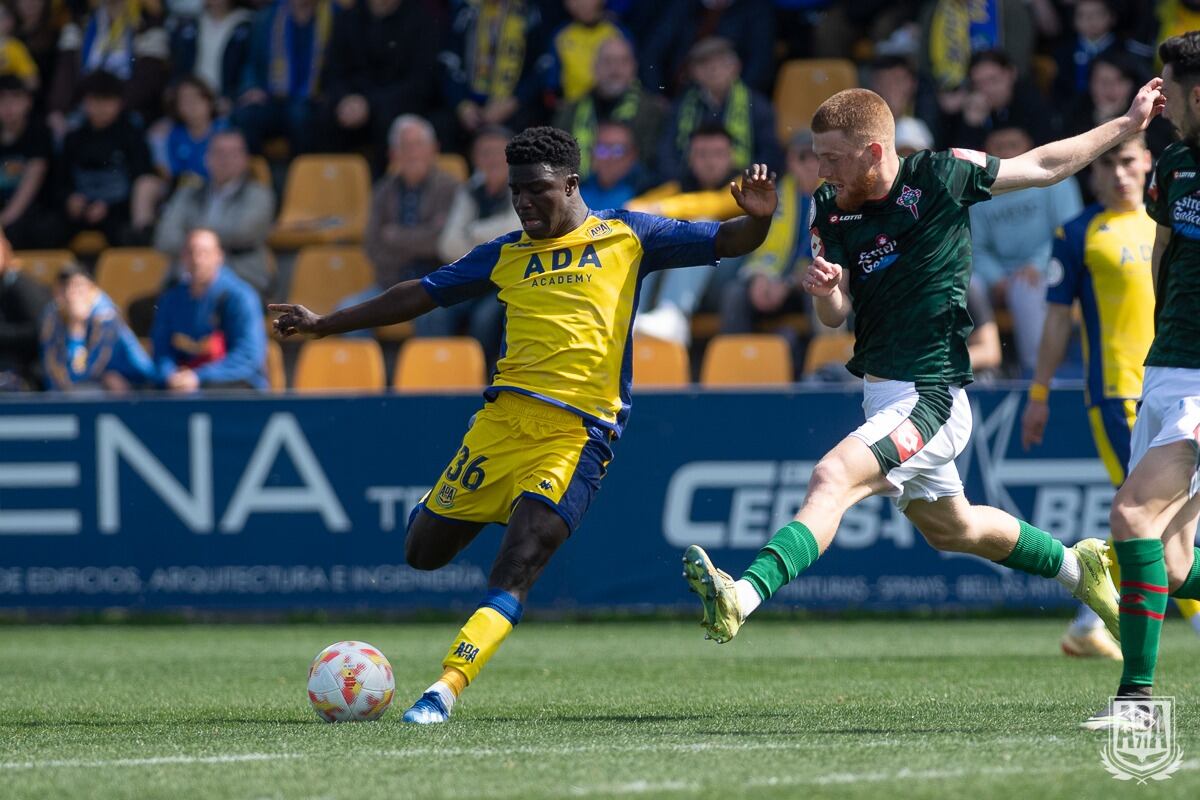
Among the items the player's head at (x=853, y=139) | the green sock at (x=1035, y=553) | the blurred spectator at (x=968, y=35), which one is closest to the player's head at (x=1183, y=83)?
the player's head at (x=853, y=139)

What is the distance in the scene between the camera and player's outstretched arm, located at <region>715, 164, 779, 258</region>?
646 centimetres

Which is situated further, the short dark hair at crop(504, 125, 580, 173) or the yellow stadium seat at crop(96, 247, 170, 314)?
the yellow stadium seat at crop(96, 247, 170, 314)

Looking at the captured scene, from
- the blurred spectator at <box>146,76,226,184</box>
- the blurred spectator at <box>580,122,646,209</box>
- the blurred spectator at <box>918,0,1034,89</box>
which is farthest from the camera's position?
the blurred spectator at <box>146,76,226,184</box>

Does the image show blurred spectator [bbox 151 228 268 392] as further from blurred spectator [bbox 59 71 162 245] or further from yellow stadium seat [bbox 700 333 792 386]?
blurred spectator [bbox 59 71 162 245]

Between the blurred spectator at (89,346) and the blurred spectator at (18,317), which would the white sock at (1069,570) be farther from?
the blurred spectator at (18,317)

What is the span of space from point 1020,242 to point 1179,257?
7.30 metres

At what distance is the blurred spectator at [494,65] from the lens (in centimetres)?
1584

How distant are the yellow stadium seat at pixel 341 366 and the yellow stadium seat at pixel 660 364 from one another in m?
2.10

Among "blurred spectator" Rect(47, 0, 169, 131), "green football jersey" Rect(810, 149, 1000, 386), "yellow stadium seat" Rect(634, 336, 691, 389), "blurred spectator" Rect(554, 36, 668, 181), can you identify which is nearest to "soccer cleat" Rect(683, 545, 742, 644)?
"green football jersey" Rect(810, 149, 1000, 386)

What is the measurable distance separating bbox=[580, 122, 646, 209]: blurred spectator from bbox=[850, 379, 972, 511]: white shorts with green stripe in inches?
310

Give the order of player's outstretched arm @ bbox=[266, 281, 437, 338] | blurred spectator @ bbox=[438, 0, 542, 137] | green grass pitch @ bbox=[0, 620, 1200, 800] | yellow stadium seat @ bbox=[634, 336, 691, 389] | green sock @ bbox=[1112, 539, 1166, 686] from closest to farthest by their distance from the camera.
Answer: green grass pitch @ bbox=[0, 620, 1200, 800], green sock @ bbox=[1112, 539, 1166, 686], player's outstretched arm @ bbox=[266, 281, 437, 338], yellow stadium seat @ bbox=[634, 336, 691, 389], blurred spectator @ bbox=[438, 0, 542, 137]

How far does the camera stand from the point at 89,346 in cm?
1342

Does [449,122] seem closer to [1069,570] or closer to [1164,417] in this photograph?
[1069,570]

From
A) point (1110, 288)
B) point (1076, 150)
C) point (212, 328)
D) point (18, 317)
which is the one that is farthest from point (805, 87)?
point (1076, 150)
